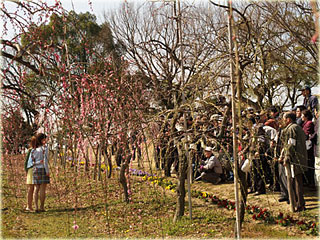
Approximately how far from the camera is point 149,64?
971 cm

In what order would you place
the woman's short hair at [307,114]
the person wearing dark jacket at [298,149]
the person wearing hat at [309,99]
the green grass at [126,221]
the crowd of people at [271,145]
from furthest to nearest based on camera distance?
1. the person wearing hat at [309,99]
2. the woman's short hair at [307,114]
3. the person wearing dark jacket at [298,149]
4. the green grass at [126,221]
5. the crowd of people at [271,145]

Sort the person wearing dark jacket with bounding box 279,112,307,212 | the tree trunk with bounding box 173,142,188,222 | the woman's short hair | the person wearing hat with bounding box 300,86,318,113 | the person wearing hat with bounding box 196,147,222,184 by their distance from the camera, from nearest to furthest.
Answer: the person wearing dark jacket with bounding box 279,112,307,212, the tree trunk with bounding box 173,142,188,222, the woman's short hair, the person wearing hat with bounding box 300,86,318,113, the person wearing hat with bounding box 196,147,222,184

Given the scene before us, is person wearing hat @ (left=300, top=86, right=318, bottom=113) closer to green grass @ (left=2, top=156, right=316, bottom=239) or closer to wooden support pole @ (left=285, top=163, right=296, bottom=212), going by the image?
wooden support pole @ (left=285, top=163, right=296, bottom=212)

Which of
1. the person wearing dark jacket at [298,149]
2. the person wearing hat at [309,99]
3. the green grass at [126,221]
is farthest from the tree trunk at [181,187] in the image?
the person wearing hat at [309,99]

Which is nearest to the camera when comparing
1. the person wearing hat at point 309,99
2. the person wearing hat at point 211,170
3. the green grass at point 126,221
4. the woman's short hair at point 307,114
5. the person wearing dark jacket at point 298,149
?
the green grass at point 126,221

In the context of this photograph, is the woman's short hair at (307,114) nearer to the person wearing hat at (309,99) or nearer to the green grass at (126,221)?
the person wearing hat at (309,99)

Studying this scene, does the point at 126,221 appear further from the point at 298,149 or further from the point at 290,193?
the point at 298,149

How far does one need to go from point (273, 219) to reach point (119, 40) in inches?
364

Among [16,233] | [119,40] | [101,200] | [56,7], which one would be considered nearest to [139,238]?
[16,233]

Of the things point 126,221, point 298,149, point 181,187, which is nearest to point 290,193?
point 298,149

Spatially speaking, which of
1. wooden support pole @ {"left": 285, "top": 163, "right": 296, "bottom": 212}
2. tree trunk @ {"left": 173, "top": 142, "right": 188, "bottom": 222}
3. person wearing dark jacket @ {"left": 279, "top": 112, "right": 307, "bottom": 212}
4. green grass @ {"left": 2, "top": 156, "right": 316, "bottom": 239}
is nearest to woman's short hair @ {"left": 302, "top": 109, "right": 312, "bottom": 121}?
person wearing dark jacket @ {"left": 279, "top": 112, "right": 307, "bottom": 212}

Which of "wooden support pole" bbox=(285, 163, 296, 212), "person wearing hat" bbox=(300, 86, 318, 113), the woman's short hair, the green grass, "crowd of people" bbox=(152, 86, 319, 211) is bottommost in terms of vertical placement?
the green grass

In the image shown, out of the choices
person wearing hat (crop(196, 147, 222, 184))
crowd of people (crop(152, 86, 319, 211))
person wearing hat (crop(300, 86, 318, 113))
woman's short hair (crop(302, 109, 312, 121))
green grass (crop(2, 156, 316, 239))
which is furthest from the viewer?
person wearing hat (crop(196, 147, 222, 184))

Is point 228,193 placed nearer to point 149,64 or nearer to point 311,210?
point 311,210
